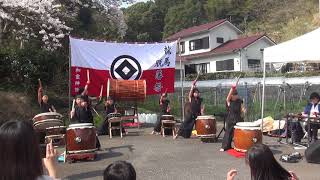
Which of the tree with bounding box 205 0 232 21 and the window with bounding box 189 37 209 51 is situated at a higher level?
Answer: the tree with bounding box 205 0 232 21

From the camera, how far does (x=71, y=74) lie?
15.8 metres

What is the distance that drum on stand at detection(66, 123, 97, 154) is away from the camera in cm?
1089

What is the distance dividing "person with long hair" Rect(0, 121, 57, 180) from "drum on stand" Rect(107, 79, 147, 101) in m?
13.6

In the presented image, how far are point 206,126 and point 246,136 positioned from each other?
2424 mm

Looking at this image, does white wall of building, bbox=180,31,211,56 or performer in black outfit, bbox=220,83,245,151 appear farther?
white wall of building, bbox=180,31,211,56

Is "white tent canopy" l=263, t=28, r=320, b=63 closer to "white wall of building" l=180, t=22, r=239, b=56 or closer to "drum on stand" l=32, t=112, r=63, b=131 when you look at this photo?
"drum on stand" l=32, t=112, r=63, b=131

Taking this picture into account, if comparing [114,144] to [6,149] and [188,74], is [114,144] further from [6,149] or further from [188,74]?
[188,74]

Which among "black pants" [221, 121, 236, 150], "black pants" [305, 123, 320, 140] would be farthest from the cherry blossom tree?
"black pants" [305, 123, 320, 140]

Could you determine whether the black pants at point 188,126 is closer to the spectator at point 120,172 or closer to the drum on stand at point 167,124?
the drum on stand at point 167,124

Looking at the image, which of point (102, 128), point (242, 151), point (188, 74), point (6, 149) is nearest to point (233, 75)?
point (188, 74)

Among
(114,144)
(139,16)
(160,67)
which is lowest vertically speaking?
(114,144)

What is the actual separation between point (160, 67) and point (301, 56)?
640 centimetres

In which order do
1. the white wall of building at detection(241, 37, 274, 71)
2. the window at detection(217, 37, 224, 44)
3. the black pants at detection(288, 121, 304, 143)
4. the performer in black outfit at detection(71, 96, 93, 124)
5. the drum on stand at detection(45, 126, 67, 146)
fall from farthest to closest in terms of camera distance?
the window at detection(217, 37, 224, 44)
the white wall of building at detection(241, 37, 274, 71)
the black pants at detection(288, 121, 304, 143)
the performer in black outfit at detection(71, 96, 93, 124)
the drum on stand at detection(45, 126, 67, 146)

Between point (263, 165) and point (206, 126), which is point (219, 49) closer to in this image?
point (206, 126)
